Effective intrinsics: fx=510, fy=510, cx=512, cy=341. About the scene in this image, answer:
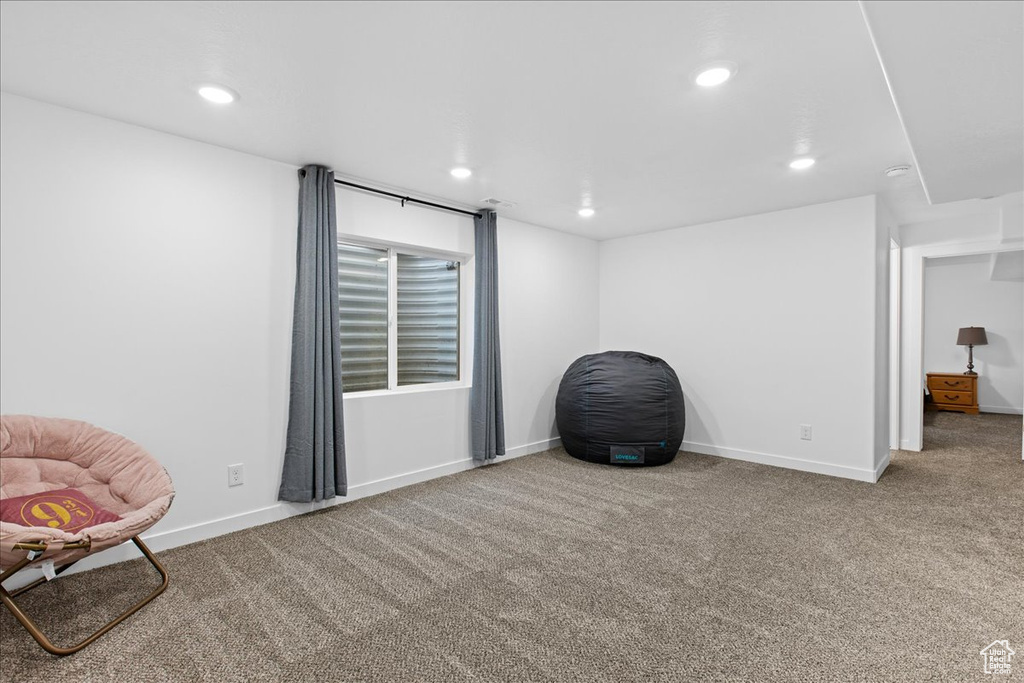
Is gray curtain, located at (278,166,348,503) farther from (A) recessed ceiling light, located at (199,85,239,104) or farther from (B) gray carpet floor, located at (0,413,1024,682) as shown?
(A) recessed ceiling light, located at (199,85,239,104)

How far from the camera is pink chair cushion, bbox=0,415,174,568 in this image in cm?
211

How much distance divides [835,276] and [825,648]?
10.4ft

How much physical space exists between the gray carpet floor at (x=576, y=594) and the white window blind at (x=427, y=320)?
112 cm

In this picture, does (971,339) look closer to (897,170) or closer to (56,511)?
(897,170)

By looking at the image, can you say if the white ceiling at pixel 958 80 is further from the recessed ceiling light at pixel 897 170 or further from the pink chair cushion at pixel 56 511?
the pink chair cushion at pixel 56 511

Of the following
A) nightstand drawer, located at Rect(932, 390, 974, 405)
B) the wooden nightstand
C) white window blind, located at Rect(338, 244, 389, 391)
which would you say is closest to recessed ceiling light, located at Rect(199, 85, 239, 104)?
white window blind, located at Rect(338, 244, 389, 391)

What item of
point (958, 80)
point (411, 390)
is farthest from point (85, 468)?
point (958, 80)

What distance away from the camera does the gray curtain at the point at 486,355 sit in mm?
4312

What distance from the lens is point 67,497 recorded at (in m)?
2.10

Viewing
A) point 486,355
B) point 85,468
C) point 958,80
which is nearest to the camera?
point 958,80

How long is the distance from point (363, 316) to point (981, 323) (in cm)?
868

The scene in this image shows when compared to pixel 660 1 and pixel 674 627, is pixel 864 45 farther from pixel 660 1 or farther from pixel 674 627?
pixel 674 627

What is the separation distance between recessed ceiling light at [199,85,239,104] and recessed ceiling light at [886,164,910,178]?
3.81m

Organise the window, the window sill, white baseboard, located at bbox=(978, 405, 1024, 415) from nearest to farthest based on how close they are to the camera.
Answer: the window sill → the window → white baseboard, located at bbox=(978, 405, 1024, 415)
